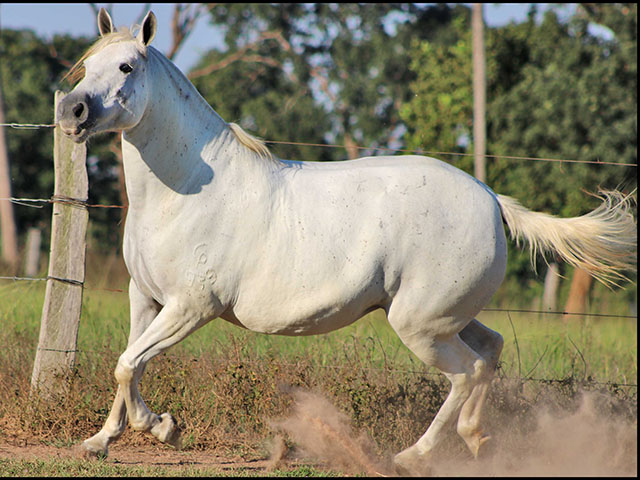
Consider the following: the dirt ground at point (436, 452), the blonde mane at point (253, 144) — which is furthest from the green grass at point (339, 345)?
the blonde mane at point (253, 144)

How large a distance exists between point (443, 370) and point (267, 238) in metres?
1.36

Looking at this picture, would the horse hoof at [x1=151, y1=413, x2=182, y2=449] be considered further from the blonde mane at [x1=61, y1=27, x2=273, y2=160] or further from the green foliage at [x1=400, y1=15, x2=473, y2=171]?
the green foliage at [x1=400, y1=15, x2=473, y2=171]

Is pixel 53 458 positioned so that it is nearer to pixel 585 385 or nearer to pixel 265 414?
pixel 265 414

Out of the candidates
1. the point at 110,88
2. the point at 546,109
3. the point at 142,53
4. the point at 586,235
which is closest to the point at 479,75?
the point at 546,109

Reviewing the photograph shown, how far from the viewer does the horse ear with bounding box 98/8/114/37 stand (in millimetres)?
4355

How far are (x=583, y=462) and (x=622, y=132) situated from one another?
14.9m

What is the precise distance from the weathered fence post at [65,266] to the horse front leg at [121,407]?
130 cm

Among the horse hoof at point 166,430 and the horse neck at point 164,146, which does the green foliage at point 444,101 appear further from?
the horse hoof at point 166,430

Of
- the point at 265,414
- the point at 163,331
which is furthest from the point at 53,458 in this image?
the point at 265,414

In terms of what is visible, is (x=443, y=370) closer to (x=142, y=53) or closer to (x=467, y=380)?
(x=467, y=380)

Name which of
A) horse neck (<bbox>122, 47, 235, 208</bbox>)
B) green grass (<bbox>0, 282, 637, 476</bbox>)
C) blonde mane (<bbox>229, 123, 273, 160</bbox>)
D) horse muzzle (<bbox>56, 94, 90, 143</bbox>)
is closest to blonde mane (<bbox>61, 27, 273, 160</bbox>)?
blonde mane (<bbox>229, 123, 273, 160</bbox>)

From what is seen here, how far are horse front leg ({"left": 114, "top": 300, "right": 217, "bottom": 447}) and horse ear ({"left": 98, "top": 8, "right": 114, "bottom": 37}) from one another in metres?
1.57

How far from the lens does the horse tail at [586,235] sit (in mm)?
4770

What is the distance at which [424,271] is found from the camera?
4438mm
